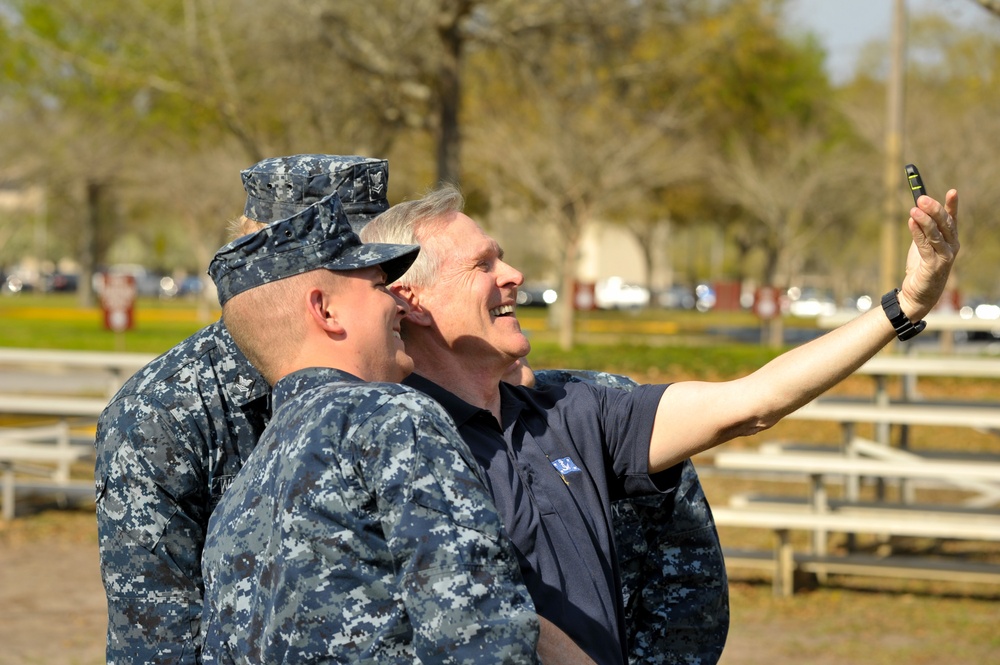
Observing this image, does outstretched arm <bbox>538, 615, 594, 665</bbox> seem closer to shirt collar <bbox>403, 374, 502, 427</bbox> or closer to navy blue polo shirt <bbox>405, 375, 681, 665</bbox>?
navy blue polo shirt <bbox>405, 375, 681, 665</bbox>

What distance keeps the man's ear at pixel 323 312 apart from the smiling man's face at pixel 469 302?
25.0 inches

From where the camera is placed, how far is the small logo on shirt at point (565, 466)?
2.35 meters

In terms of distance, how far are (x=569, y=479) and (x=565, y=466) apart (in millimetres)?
36

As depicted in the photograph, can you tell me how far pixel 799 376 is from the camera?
2402mm

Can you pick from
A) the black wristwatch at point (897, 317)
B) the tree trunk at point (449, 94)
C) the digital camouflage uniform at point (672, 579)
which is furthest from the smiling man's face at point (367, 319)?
the tree trunk at point (449, 94)

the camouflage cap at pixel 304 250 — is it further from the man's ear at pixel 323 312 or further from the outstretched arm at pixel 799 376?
the outstretched arm at pixel 799 376

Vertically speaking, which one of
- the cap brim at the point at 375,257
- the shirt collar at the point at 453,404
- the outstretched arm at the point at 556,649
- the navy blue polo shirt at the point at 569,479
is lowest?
the outstretched arm at the point at 556,649

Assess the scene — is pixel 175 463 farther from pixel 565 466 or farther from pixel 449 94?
pixel 449 94

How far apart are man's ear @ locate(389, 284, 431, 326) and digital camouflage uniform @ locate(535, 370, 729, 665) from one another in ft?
1.92

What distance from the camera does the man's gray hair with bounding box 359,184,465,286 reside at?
2518mm

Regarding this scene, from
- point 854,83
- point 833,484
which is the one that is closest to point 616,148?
point 833,484

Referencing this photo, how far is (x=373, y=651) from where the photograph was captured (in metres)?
1.66

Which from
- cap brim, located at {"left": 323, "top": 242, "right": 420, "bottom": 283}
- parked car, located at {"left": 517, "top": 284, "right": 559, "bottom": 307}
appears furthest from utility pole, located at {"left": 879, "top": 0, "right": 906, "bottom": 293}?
parked car, located at {"left": 517, "top": 284, "right": 559, "bottom": 307}

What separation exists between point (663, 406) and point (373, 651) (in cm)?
102
